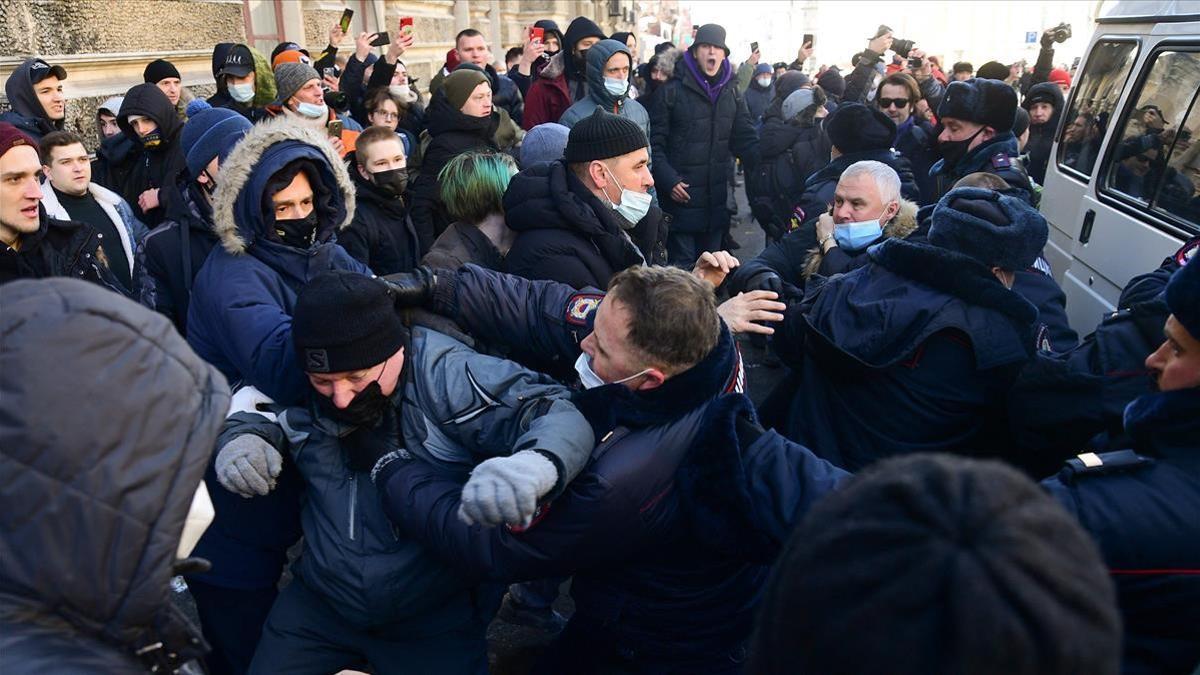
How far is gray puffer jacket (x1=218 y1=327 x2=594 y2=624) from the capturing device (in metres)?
1.93

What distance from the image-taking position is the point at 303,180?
2439 millimetres

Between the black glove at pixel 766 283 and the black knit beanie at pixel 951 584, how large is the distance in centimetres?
194

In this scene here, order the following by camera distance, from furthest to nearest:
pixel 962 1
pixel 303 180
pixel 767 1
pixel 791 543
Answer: pixel 767 1
pixel 962 1
pixel 303 180
pixel 791 543

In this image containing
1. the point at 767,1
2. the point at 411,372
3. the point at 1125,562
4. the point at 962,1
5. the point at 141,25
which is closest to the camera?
the point at 1125,562

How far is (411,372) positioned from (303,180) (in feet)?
2.61

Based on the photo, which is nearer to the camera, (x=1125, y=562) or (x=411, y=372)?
(x=1125, y=562)

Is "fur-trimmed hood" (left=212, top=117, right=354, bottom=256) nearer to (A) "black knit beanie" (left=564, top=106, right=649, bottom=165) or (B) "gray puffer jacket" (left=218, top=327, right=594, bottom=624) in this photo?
(B) "gray puffer jacket" (left=218, top=327, right=594, bottom=624)

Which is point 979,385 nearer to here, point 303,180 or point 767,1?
point 303,180

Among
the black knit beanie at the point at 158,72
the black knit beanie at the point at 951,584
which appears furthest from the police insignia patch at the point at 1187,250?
the black knit beanie at the point at 158,72

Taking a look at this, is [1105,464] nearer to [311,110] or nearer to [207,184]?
[207,184]

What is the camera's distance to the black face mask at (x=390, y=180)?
3750mm

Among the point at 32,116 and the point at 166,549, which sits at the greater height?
the point at 166,549

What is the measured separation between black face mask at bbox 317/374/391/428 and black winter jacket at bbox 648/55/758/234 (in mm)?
4468

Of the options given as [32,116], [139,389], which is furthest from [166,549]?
[32,116]
